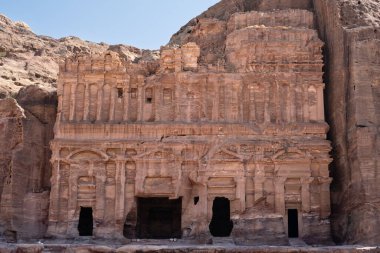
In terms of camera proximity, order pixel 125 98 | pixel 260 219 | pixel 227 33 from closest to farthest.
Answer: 1. pixel 260 219
2. pixel 125 98
3. pixel 227 33

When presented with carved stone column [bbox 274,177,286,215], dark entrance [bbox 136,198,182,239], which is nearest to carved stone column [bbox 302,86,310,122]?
carved stone column [bbox 274,177,286,215]

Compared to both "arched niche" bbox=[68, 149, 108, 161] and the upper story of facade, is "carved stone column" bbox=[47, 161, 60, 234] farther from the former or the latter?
the upper story of facade

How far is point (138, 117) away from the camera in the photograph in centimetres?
2788

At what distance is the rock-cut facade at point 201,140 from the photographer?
87.4ft

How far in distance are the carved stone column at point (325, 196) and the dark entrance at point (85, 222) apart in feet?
32.4

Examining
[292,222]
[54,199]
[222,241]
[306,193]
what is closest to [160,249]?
[222,241]

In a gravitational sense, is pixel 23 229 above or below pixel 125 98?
below

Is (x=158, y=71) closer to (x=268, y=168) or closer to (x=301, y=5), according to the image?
(x=268, y=168)

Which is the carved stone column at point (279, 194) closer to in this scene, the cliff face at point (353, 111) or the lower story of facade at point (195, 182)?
the lower story of facade at point (195, 182)

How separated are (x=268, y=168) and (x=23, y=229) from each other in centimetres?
1047

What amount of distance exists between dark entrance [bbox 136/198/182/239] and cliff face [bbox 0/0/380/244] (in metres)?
4.63

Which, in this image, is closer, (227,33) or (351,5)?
(351,5)

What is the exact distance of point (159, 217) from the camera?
30.6m

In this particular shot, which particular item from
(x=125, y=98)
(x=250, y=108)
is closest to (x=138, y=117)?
(x=125, y=98)
